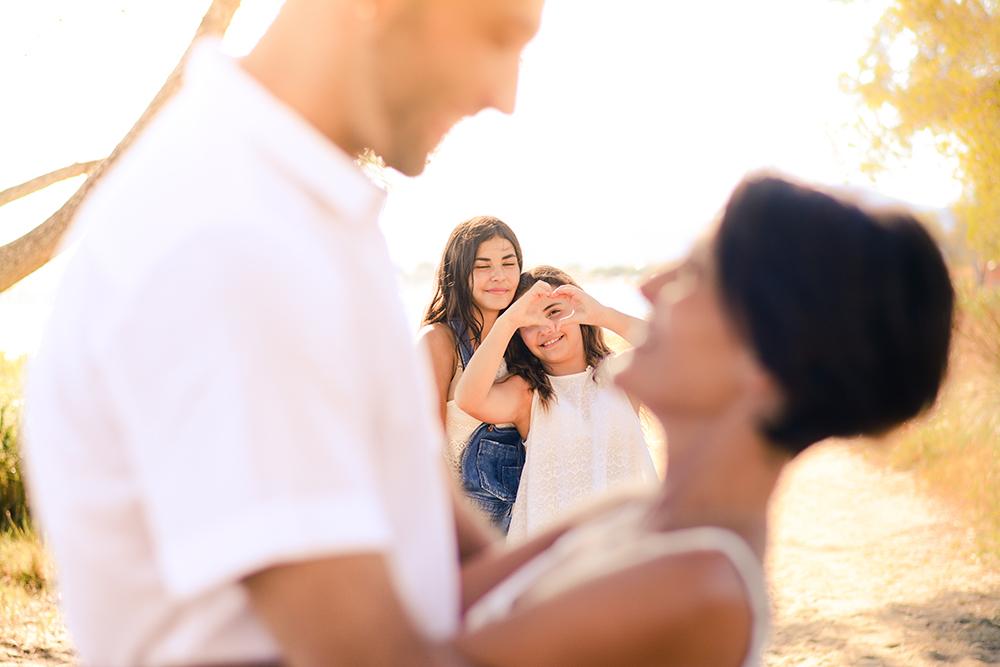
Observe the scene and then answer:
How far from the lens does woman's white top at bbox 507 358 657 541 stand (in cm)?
467

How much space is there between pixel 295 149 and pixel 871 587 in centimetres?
718

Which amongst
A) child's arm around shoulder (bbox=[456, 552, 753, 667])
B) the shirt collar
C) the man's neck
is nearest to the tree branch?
the man's neck

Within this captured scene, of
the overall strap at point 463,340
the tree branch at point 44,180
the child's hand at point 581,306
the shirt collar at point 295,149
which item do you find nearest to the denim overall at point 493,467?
the overall strap at point 463,340

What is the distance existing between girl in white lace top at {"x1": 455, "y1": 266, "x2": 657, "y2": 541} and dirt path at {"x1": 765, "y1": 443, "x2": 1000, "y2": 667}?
784mm

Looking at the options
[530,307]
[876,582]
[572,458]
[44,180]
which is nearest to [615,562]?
[530,307]

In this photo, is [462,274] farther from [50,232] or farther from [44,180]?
[44,180]

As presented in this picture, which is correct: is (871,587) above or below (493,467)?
below

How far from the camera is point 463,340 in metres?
4.98

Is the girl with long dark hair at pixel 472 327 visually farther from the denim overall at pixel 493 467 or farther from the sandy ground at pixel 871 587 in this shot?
the sandy ground at pixel 871 587

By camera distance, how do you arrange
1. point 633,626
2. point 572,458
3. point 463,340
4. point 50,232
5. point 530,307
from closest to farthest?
1. point 633,626
2. point 530,307
3. point 572,458
4. point 463,340
5. point 50,232

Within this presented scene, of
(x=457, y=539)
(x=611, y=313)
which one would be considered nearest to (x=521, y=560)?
(x=457, y=539)

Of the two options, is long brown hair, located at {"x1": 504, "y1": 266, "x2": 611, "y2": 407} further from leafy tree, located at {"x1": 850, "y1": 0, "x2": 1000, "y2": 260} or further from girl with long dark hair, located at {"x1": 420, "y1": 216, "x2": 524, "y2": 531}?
leafy tree, located at {"x1": 850, "y1": 0, "x2": 1000, "y2": 260}

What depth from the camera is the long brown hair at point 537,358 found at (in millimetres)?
4855

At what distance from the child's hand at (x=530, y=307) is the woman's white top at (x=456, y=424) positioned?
412 millimetres
